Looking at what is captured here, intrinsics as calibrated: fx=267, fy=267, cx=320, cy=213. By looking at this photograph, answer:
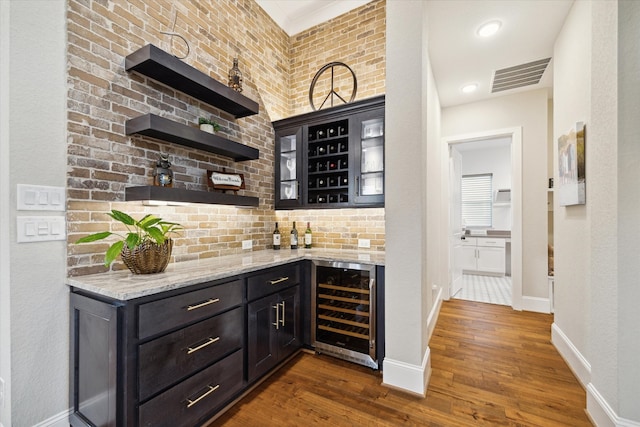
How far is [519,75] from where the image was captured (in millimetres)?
3250

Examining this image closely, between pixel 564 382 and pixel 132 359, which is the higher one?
pixel 132 359

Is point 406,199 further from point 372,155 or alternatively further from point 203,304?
point 203,304

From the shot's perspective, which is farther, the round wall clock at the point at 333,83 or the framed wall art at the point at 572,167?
the round wall clock at the point at 333,83

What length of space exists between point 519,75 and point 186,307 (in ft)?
13.9

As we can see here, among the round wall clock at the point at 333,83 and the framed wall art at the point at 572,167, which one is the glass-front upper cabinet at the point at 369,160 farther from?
the framed wall art at the point at 572,167

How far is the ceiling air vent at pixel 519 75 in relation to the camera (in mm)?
3060

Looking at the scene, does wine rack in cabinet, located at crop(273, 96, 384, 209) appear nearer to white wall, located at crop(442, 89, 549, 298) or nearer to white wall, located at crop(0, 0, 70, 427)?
white wall, located at crop(0, 0, 70, 427)

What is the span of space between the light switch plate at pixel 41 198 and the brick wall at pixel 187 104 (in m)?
0.05

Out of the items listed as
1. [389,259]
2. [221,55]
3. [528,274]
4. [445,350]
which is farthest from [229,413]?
[528,274]

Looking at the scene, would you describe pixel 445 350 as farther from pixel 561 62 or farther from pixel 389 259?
pixel 561 62

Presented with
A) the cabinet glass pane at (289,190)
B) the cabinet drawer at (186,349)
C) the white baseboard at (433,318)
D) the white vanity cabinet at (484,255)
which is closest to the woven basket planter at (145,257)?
the cabinet drawer at (186,349)

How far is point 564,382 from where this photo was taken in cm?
203

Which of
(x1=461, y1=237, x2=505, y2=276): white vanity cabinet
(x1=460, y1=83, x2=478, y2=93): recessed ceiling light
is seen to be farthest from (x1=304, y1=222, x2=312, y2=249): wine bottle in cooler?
(x1=461, y1=237, x2=505, y2=276): white vanity cabinet

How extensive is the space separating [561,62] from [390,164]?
2125 millimetres
